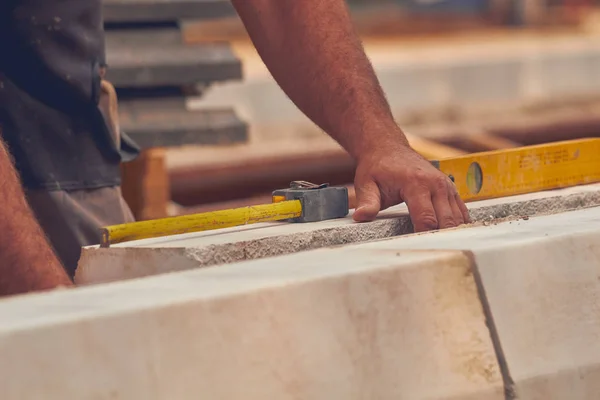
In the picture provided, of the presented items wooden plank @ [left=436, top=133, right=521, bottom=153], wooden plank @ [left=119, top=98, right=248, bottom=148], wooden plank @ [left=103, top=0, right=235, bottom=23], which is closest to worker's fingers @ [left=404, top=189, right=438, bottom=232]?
wooden plank @ [left=119, top=98, right=248, bottom=148]

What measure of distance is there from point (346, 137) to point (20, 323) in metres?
1.95

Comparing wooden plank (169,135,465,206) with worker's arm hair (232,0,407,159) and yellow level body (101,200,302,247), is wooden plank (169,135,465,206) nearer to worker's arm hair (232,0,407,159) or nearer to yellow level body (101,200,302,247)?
worker's arm hair (232,0,407,159)

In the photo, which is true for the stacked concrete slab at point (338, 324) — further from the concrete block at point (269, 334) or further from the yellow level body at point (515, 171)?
the yellow level body at point (515, 171)

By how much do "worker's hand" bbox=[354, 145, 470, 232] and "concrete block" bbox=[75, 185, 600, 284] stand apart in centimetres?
4

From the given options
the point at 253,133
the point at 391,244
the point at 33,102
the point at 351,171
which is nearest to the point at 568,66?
the point at 253,133

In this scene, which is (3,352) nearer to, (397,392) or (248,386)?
(248,386)

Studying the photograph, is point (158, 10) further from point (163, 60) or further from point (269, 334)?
point (269, 334)

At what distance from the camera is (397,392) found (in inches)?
102

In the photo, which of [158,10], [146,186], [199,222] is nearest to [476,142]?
[158,10]

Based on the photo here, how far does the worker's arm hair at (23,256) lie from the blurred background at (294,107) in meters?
4.18

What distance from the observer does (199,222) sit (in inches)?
131

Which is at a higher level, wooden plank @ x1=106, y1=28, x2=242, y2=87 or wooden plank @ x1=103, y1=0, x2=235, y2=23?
wooden plank @ x1=103, y1=0, x2=235, y2=23

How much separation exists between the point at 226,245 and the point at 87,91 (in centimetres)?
141

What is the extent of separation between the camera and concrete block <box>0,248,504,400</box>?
2213 mm
